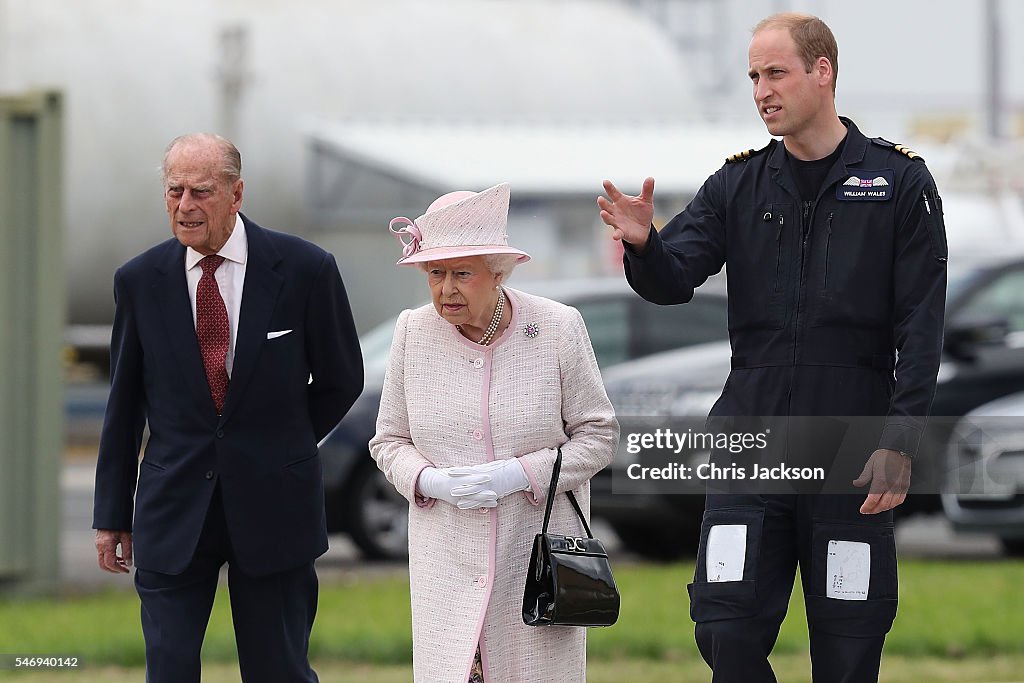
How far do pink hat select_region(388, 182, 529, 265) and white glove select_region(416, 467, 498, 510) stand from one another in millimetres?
547

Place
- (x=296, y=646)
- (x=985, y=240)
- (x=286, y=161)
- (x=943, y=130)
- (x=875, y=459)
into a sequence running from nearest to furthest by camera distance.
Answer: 1. (x=875, y=459)
2. (x=296, y=646)
3. (x=985, y=240)
4. (x=286, y=161)
5. (x=943, y=130)

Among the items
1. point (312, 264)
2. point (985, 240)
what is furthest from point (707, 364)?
point (312, 264)

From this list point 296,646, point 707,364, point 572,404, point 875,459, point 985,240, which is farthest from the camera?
point 985,240

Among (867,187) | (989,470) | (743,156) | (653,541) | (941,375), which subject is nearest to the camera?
(867,187)

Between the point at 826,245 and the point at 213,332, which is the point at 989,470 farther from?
the point at 213,332

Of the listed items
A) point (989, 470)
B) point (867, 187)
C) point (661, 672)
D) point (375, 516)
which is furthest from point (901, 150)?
point (375, 516)

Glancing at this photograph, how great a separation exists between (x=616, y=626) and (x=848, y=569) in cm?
425

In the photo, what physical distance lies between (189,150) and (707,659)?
1.92 meters

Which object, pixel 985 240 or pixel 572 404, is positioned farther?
pixel 985 240

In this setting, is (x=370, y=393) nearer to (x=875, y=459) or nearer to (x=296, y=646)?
(x=296, y=646)

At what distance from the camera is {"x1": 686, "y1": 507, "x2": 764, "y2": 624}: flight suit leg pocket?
15.1ft

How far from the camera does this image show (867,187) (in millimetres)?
4617

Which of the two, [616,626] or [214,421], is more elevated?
[214,421]

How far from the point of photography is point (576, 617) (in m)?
4.54
